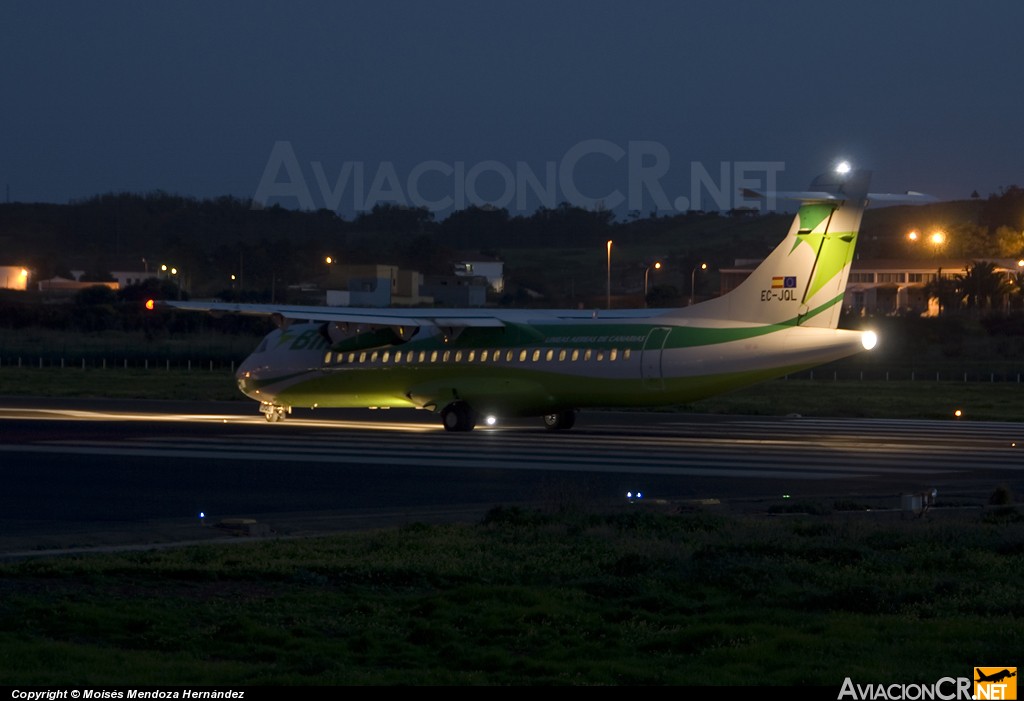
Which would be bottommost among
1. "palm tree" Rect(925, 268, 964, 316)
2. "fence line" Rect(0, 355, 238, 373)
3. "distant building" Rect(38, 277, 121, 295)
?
"fence line" Rect(0, 355, 238, 373)

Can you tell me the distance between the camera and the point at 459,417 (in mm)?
31031

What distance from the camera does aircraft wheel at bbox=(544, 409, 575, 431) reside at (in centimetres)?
3114

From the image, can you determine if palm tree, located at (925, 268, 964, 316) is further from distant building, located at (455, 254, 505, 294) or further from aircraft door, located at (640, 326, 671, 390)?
aircraft door, located at (640, 326, 671, 390)

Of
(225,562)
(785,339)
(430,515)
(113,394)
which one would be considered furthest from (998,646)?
(113,394)

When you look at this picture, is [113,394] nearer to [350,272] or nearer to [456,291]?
[456,291]

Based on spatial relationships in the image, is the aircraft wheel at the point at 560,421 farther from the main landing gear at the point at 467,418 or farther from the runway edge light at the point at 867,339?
the runway edge light at the point at 867,339

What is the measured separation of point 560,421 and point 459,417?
7.41 feet

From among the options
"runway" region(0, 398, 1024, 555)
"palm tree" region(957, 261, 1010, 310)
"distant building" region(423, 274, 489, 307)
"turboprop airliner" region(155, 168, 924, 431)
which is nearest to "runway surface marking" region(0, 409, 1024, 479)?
"runway" region(0, 398, 1024, 555)

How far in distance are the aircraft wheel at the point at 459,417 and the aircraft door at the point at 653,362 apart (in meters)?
4.36

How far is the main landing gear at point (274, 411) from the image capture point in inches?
1356

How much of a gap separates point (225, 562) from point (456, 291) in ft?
202

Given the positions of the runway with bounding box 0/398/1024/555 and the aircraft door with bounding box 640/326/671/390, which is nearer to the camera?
the runway with bounding box 0/398/1024/555

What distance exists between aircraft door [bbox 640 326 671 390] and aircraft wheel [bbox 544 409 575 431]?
2.90 m

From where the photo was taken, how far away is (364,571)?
1197 cm
